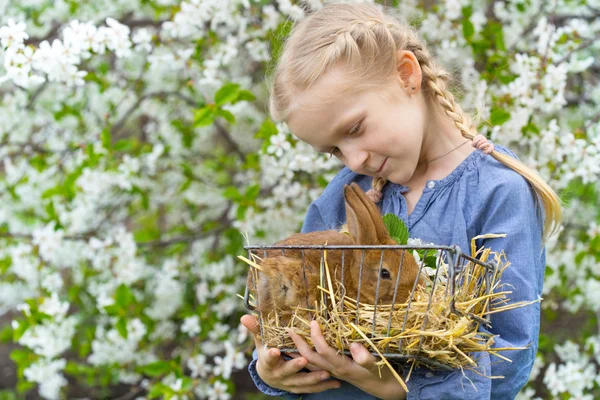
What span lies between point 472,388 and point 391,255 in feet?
1.31

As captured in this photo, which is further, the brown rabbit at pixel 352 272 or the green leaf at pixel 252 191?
the green leaf at pixel 252 191

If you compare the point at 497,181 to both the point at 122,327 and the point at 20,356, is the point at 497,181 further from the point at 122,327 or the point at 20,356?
the point at 20,356

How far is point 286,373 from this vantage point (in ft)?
6.52

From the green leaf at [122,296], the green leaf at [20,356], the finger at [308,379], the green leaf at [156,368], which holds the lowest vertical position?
the green leaf at [20,356]

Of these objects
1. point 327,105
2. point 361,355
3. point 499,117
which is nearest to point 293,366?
point 361,355

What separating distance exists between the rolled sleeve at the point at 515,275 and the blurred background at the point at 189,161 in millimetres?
740

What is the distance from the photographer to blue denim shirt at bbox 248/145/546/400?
6.09 ft

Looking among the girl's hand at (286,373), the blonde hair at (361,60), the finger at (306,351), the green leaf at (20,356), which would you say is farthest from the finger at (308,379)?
the green leaf at (20,356)

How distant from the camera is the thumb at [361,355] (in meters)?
1.70

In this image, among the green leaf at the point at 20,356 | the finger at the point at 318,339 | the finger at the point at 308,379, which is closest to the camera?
the finger at the point at 318,339

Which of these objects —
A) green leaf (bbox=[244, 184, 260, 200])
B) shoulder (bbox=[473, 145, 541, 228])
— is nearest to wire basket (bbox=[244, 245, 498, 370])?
shoulder (bbox=[473, 145, 541, 228])

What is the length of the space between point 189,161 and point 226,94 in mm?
1731

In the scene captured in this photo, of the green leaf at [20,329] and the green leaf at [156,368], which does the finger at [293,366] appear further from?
the green leaf at [20,329]

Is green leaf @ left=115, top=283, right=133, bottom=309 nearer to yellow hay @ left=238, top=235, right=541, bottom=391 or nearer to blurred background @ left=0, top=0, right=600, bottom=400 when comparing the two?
blurred background @ left=0, top=0, right=600, bottom=400
